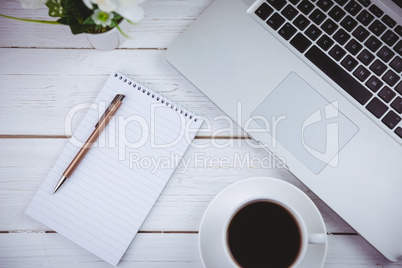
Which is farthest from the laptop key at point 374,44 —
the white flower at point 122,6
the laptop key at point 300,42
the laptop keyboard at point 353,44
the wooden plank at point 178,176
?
the white flower at point 122,6

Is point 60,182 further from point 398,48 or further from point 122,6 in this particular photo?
point 398,48

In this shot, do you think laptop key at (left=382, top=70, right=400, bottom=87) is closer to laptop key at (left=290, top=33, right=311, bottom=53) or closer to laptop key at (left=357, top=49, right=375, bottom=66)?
laptop key at (left=357, top=49, right=375, bottom=66)

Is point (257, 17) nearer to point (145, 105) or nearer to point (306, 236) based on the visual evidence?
point (145, 105)

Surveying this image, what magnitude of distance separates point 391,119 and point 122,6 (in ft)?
1.51

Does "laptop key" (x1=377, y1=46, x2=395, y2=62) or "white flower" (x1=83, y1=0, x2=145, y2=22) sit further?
"laptop key" (x1=377, y1=46, x2=395, y2=62)

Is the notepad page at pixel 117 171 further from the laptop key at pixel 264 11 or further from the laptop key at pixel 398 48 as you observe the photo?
the laptop key at pixel 398 48

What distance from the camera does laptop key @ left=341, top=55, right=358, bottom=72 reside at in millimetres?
587

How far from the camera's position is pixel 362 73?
585mm

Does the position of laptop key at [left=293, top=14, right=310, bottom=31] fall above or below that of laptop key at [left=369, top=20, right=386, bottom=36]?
below

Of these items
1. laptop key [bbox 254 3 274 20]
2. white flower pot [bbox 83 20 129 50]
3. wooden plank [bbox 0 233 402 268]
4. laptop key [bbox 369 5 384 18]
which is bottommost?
wooden plank [bbox 0 233 402 268]

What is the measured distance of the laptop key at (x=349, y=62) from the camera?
0.59 meters

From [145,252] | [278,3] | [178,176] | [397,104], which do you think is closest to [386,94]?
[397,104]

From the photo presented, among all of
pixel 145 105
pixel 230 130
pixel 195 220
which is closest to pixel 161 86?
pixel 145 105

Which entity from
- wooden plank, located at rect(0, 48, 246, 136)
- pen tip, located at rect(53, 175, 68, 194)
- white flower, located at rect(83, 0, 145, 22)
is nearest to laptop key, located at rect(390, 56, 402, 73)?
wooden plank, located at rect(0, 48, 246, 136)
